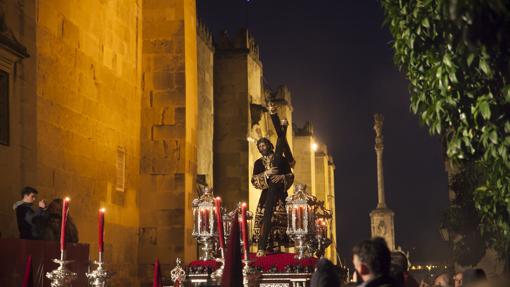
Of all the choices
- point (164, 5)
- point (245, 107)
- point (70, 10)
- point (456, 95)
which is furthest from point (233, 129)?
point (456, 95)

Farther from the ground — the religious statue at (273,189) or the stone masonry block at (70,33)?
the stone masonry block at (70,33)

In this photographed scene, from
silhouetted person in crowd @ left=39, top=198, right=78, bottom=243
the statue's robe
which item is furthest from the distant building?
the statue's robe

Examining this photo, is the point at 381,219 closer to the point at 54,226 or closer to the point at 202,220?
the point at 202,220

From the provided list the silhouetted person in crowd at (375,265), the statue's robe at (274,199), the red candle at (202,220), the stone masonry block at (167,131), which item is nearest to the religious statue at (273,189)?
the statue's robe at (274,199)

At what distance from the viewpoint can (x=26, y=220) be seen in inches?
387

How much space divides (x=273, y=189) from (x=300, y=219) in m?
0.76

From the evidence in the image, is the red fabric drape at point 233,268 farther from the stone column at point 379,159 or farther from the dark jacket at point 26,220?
the stone column at point 379,159

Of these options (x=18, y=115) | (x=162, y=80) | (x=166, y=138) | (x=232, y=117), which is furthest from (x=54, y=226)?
(x=232, y=117)

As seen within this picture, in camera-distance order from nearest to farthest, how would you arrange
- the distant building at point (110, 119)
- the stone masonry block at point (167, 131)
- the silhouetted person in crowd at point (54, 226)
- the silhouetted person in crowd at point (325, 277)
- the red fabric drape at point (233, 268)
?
1. the red fabric drape at point (233, 268)
2. the silhouetted person in crowd at point (325, 277)
3. the silhouetted person in crowd at point (54, 226)
4. the distant building at point (110, 119)
5. the stone masonry block at point (167, 131)

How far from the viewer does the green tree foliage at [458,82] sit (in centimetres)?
519

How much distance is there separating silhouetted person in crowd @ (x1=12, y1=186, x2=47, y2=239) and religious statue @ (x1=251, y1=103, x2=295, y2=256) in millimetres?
2787

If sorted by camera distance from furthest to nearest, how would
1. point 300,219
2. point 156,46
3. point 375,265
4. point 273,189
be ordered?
point 156,46, point 273,189, point 300,219, point 375,265

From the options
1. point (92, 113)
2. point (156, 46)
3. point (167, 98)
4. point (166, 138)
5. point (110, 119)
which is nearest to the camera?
point (92, 113)

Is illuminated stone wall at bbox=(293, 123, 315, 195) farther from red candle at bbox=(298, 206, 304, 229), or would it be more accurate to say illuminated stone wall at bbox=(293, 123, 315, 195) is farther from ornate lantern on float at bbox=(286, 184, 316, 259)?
red candle at bbox=(298, 206, 304, 229)
